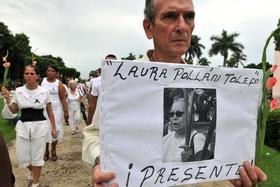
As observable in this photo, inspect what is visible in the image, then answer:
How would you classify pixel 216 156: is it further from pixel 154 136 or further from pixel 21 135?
pixel 21 135

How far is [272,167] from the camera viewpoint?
8.43 meters

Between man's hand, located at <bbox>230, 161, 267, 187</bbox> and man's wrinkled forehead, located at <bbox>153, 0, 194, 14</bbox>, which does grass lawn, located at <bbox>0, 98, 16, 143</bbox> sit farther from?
man's hand, located at <bbox>230, 161, 267, 187</bbox>

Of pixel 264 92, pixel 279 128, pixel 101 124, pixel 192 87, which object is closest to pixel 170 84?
pixel 192 87

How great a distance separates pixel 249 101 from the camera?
203cm

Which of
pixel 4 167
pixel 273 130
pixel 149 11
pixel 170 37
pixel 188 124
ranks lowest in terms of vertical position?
pixel 273 130

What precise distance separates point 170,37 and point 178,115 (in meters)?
0.41

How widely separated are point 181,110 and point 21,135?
5.26m

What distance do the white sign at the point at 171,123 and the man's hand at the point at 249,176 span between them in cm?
3

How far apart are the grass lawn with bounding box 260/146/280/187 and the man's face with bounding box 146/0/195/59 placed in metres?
5.17

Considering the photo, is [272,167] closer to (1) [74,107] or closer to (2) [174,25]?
(1) [74,107]

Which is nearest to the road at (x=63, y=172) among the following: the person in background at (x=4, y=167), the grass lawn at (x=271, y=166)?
the grass lawn at (x=271, y=166)

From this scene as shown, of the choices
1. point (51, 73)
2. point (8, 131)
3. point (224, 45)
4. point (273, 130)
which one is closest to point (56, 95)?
point (51, 73)

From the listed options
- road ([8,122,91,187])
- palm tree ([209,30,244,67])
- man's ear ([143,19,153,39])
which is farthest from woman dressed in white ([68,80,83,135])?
palm tree ([209,30,244,67])

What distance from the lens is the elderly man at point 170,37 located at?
1993 mm
